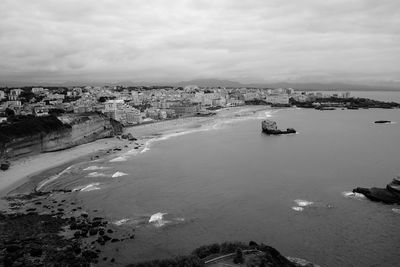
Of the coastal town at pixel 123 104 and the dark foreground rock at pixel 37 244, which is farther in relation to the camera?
the coastal town at pixel 123 104

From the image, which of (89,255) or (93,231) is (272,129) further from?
(89,255)

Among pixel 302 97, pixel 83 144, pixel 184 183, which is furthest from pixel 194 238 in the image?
pixel 302 97

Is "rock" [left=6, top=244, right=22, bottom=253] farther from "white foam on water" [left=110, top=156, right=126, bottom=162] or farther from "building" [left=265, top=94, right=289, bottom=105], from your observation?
"building" [left=265, top=94, right=289, bottom=105]

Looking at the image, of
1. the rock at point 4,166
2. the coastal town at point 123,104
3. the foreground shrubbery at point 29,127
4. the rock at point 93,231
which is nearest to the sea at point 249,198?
the rock at point 93,231

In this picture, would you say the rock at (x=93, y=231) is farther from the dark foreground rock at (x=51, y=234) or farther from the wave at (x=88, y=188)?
the wave at (x=88, y=188)

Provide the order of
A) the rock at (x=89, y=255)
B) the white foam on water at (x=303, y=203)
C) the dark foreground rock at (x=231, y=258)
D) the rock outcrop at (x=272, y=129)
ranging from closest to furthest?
the dark foreground rock at (x=231, y=258), the rock at (x=89, y=255), the white foam on water at (x=303, y=203), the rock outcrop at (x=272, y=129)

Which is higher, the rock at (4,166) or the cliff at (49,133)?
the cliff at (49,133)
